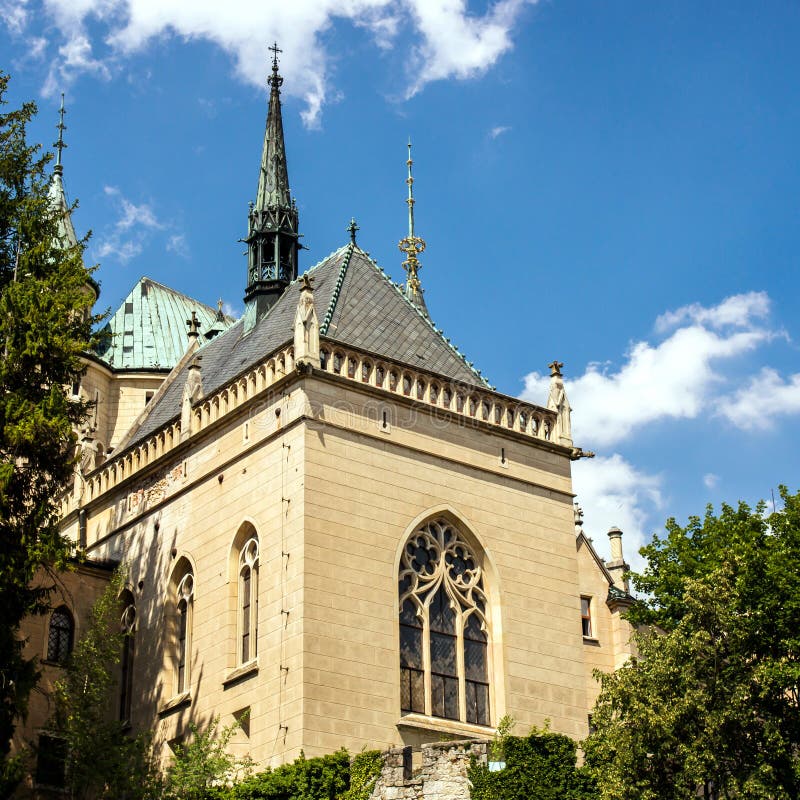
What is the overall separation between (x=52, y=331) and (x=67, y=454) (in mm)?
2370

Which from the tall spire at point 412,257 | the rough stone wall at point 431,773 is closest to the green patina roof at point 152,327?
the tall spire at point 412,257

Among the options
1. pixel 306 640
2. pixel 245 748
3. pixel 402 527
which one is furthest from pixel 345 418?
pixel 245 748

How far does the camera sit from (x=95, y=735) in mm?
27172

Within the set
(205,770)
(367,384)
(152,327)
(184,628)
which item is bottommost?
(205,770)

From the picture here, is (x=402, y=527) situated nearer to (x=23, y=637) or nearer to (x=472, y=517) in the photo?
(x=472, y=517)

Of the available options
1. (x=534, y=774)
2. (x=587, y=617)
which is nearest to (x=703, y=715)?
(x=534, y=774)

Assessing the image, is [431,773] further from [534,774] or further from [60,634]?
[60,634]

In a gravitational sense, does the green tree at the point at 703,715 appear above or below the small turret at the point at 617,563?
below

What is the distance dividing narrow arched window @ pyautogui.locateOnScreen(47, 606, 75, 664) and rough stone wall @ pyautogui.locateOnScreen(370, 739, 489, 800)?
9.78 metres

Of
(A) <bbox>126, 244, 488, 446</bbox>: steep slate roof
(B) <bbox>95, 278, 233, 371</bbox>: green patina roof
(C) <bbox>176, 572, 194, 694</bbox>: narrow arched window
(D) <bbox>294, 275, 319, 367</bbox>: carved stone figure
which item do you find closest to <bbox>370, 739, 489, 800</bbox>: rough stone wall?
(C) <bbox>176, 572, 194, 694</bbox>: narrow arched window

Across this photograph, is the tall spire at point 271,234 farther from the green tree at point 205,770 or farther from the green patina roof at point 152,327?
the green tree at point 205,770

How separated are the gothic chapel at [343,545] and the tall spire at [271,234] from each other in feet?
11.3

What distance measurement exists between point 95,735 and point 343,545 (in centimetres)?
A: 594

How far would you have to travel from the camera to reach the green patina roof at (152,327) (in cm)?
4956
